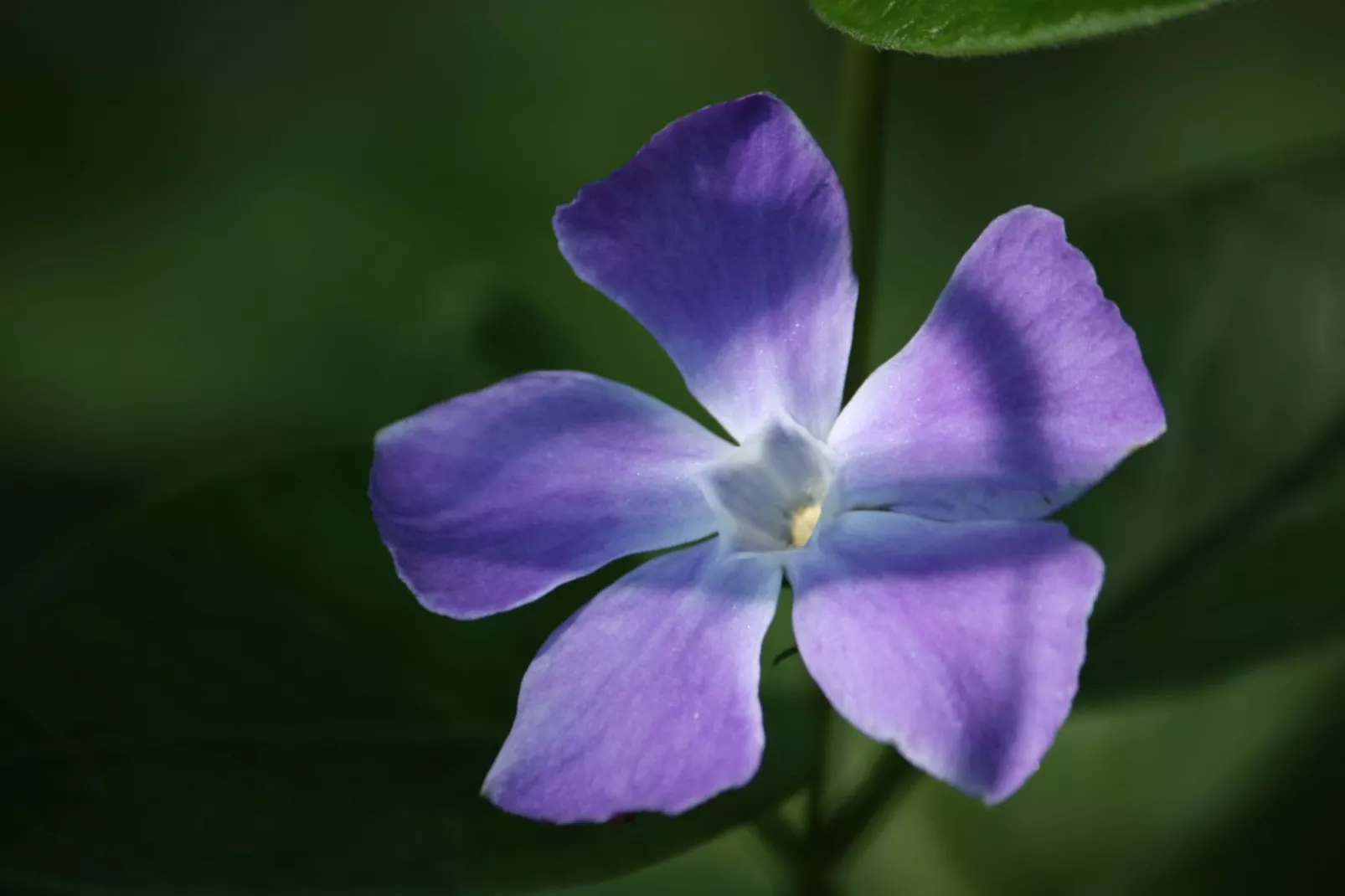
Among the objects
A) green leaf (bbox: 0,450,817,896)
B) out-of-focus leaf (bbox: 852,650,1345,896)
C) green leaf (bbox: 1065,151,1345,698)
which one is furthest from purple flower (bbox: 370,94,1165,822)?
out-of-focus leaf (bbox: 852,650,1345,896)

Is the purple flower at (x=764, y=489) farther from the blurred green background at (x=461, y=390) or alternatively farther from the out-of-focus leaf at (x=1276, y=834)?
the out-of-focus leaf at (x=1276, y=834)

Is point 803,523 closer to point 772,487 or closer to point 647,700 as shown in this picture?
point 772,487

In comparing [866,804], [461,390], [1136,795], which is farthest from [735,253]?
[1136,795]

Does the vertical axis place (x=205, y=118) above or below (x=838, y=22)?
below

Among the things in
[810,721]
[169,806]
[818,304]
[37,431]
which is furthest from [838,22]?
[37,431]

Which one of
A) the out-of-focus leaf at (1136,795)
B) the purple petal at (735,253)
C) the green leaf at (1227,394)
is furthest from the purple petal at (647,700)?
the out-of-focus leaf at (1136,795)

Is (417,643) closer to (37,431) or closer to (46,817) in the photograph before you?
(46,817)

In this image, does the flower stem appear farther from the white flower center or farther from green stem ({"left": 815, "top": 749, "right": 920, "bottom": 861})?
green stem ({"left": 815, "top": 749, "right": 920, "bottom": 861})
